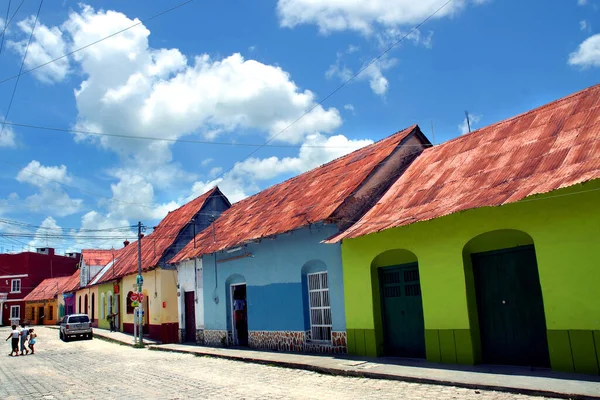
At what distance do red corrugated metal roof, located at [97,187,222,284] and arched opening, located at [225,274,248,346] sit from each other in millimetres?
6654

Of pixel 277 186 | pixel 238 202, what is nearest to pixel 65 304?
pixel 238 202

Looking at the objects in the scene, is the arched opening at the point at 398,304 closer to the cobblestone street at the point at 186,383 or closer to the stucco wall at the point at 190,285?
the cobblestone street at the point at 186,383

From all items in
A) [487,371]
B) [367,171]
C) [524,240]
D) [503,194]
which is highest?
[367,171]

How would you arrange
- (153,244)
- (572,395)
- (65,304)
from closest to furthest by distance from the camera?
(572,395)
(153,244)
(65,304)

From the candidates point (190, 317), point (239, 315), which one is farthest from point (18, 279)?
point (239, 315)

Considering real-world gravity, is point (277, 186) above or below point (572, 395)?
above

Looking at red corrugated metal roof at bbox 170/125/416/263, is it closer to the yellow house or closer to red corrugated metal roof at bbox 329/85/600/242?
red corrugated metal roof at bbox 329/85/600/242

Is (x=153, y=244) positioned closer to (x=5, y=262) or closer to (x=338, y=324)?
(x=338, y=324)

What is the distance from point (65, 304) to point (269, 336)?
40.2m

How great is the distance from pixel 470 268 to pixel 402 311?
8.00ft

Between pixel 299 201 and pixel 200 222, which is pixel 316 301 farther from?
pixel 200 222

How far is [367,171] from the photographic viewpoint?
15.1m

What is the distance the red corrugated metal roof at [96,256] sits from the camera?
136 feet

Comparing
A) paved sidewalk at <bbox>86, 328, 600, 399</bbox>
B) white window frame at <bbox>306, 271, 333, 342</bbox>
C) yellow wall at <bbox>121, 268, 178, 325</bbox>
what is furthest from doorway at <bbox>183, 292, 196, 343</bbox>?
white window frame at <bbox>306, 271, 333, 342</bbox>
